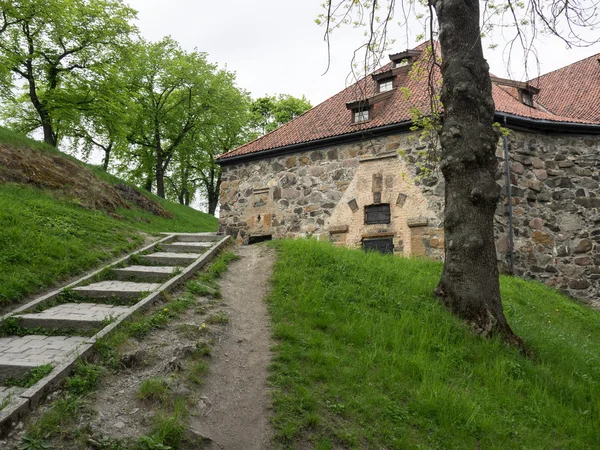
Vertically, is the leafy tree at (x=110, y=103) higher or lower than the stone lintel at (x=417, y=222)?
higher

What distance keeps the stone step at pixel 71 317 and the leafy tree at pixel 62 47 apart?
15710 mm

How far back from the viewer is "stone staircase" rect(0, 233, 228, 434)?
3.56m

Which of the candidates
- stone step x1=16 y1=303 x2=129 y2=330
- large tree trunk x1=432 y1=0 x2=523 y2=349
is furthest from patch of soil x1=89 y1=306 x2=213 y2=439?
large tree trunk x1=432 y1=0 x2=523 y2=349

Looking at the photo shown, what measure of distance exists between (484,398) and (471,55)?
14.9ft

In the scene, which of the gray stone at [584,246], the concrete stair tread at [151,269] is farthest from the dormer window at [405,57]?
the concrete stair tread at [151,269]

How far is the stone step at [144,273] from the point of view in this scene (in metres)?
6.93

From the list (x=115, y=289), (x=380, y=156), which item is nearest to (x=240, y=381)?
(x=115, y=289)

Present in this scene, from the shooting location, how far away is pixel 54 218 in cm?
905

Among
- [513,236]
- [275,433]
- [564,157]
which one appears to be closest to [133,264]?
[275,433]

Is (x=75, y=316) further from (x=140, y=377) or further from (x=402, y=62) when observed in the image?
(x=402, y=62)

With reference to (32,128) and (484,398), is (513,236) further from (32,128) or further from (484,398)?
(32,128)

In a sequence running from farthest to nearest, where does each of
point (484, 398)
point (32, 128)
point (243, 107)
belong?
1. point (243, 107)
2. point (32, 128)
3. point (484, 398)

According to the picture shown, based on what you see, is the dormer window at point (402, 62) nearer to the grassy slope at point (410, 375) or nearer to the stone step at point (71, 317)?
the grassy slope at point (410, 375)

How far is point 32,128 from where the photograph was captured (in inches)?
967
